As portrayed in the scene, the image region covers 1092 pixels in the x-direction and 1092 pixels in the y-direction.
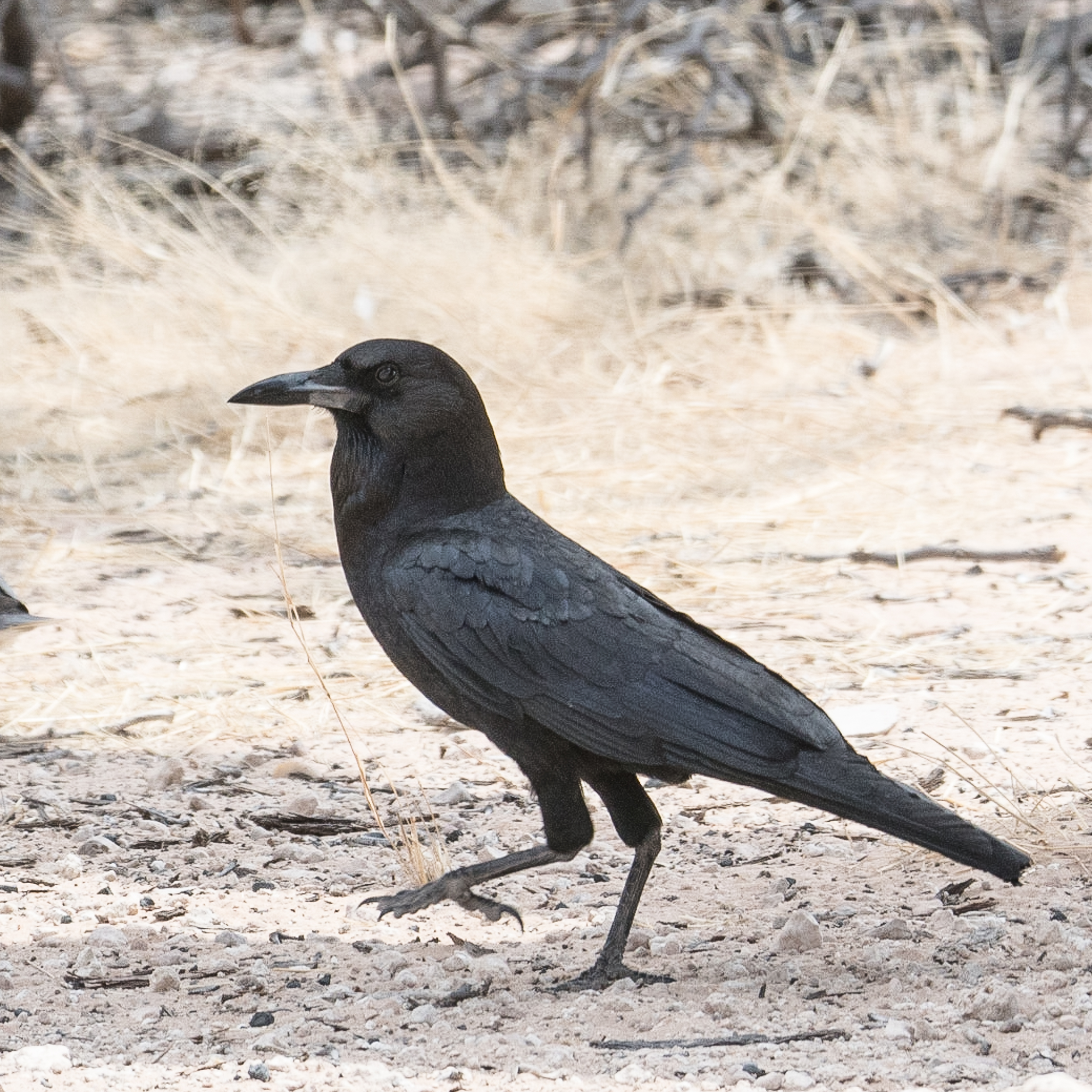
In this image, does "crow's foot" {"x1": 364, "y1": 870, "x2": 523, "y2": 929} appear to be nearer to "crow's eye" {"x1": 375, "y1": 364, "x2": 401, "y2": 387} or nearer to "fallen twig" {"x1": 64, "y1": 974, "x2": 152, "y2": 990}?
"fallen twig" {"x1": 64, "y1": 974, "x2": 152, "y2": 990}

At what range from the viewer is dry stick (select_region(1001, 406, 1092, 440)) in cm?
683

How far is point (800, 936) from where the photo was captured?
3.04 m

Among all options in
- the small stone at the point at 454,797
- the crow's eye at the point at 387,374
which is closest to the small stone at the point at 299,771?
the small stone at the point at 454,797

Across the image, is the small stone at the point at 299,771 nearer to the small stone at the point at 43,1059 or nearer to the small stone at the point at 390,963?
the small stone at the point at 390,963

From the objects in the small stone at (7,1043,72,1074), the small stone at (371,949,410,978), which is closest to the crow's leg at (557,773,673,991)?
the small stone at (371,949,410,978)

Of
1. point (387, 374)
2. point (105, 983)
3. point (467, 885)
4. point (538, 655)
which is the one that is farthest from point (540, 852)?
point (387, 374)

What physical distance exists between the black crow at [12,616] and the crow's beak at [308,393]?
5.09 ft

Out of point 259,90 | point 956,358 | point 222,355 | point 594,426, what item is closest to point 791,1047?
point 594,426

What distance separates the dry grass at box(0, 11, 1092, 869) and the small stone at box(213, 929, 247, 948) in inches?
41.2

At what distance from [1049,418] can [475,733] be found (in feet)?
11.6

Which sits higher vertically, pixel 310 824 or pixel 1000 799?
pixel 1000 799

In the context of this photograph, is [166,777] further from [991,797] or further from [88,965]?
[991,797]

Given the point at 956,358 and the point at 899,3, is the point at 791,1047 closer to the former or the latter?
the point at 956,358

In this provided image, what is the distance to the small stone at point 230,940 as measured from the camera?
10.3 ft
